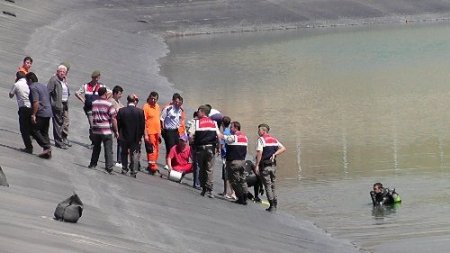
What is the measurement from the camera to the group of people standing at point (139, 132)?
21.5 meters

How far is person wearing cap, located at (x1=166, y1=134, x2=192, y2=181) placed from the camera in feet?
80.3

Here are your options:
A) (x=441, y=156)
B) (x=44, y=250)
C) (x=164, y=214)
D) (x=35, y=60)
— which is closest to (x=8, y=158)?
(x=164, y=214)

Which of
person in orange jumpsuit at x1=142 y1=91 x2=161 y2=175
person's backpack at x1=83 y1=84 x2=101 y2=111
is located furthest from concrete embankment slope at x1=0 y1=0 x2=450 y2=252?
person's backpack at x1=83 y1=84 x2=101 y2=111

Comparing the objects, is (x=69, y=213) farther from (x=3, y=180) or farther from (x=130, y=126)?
(x=130, y=126)

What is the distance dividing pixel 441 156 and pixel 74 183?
47.6 feet

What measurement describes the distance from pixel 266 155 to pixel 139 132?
256 cm

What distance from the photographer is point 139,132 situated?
73.2ft

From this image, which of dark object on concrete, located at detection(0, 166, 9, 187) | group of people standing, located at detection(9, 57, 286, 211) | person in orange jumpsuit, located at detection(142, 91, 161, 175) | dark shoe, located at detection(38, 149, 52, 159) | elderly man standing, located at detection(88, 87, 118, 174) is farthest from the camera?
person in orange jumpsuit, located at detection(142, 91, 161, 175)

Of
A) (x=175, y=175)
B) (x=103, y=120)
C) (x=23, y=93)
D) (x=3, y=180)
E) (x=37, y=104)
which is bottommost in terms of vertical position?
(x=175, y=175)

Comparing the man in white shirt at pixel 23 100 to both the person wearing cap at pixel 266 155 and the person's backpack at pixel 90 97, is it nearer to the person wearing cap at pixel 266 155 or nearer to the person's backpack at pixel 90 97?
the person's backpack at pixel 90 97

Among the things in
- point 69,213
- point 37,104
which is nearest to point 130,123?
point 37,104

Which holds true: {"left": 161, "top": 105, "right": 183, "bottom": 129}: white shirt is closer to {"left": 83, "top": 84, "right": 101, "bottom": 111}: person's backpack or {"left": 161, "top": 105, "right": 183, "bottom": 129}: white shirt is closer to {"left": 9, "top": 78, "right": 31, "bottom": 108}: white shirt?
{"left": 83, "top": 84, "right": 101, "bottom": 111}: person's backpack

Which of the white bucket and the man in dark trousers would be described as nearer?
the man in dark trousers

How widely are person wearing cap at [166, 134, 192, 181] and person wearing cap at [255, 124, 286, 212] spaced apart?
249cm
